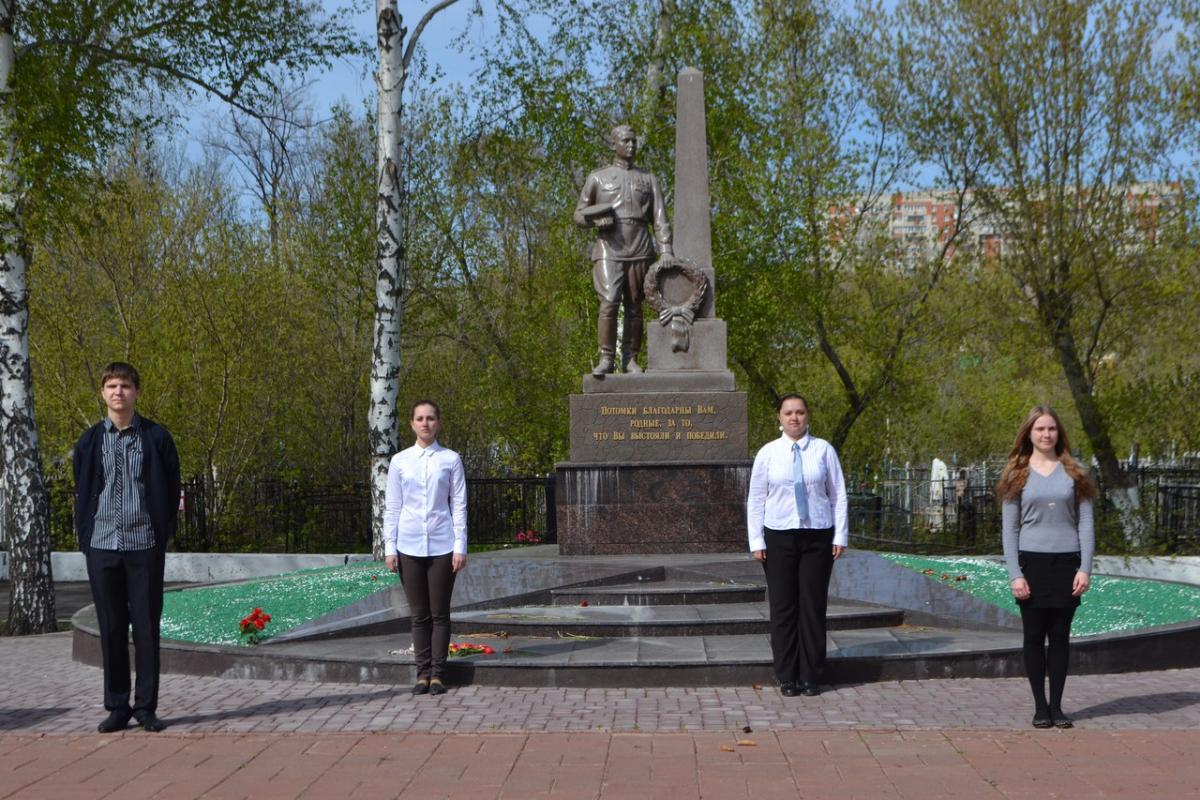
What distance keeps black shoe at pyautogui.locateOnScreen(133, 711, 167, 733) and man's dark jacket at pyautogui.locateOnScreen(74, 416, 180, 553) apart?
89cm

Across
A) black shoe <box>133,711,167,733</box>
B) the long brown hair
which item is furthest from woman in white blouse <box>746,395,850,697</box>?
black shoe <box>133,711,167,733</box>

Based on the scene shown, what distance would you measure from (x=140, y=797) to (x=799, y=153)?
20.3 meters

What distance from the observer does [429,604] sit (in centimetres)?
844

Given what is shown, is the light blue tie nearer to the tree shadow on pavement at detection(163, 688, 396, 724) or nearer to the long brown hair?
the long brown hair

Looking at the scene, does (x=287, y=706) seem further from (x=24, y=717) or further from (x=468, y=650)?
(x=24, y=717)

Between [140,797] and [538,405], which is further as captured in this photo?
[538,405]

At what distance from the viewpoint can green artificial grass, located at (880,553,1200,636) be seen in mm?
10570

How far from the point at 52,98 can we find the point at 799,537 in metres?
9.31

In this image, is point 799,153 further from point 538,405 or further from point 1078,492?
point 1078,492

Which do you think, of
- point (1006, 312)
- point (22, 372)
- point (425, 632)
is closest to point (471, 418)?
point (1006, 312)

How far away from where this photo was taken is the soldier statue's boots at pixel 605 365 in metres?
14.0

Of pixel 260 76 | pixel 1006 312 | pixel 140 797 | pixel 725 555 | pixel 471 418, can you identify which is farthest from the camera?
pixel 471 418

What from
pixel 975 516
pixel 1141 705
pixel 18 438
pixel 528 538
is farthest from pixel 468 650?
pixel 975 516

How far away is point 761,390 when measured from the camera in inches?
1024
